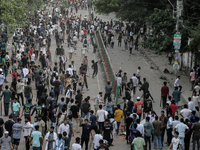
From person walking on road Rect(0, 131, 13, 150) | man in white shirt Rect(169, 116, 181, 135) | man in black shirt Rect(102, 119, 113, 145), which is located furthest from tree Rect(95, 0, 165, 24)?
person walking on road Rect(0, 131, 13, 150)

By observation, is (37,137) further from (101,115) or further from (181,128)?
(181,128)

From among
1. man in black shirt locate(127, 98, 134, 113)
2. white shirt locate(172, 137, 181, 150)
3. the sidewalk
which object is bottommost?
the sidewalk

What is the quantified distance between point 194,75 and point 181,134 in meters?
8.86

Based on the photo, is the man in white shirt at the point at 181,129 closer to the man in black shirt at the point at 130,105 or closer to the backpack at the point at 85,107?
the man in black shirt at the point at 130,105

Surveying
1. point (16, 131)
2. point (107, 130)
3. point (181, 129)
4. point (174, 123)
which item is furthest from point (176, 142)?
point (16, 131)

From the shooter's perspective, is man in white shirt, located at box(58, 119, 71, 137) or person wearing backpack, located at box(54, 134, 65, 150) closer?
person wearing backpack, located at box(54, 134, 65, 150)

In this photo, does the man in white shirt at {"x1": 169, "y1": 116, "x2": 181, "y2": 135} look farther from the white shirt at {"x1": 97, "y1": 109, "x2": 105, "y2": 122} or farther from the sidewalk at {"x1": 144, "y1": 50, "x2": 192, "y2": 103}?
the sidewalk at {"x1": 144, "y1": 50, "x2": 192, "y2": 103}

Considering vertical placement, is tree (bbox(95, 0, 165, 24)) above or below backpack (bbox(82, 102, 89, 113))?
above

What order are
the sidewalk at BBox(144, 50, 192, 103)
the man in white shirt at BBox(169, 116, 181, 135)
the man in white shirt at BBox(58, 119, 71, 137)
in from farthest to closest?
1. the sidewalk at BBox(144, 50, 192, 103)
2. the man in white shirt at BBox(169, 116, 181, 135)
3. the man in white shirt at BBox(58, 119, 71, 137)

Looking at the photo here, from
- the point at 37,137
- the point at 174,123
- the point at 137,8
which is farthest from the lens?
the point at 137,8

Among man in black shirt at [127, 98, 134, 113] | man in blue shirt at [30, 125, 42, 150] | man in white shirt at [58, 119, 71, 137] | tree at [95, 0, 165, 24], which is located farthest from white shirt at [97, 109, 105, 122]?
tree at [95, 0, 165, 24]

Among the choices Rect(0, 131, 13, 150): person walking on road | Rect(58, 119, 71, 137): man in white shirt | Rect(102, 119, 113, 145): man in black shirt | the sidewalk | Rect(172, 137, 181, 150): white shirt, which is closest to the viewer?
Rect(0, 131, 13, 150): person walking on road

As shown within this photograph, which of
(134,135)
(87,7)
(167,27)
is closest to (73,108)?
(134,135)

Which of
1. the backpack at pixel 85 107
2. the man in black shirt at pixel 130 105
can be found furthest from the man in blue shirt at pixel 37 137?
the man in black shirt at pixel 130 105
